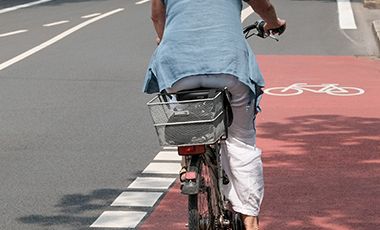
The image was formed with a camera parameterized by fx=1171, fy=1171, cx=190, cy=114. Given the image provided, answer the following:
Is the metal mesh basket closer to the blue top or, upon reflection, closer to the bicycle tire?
the blue top

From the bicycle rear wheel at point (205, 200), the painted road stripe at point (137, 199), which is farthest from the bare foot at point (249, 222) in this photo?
the painted road stripe at point (137, 199)

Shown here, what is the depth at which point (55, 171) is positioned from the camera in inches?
366

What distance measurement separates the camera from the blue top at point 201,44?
5.38 metres

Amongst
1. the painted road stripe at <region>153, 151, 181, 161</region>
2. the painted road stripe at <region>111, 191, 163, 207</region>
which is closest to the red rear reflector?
the painted road stripe at <region>111, 191, 163, 207</region>

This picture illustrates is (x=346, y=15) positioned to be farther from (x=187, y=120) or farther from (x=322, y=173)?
(x=187, y=120)

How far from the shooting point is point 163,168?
9281 millimetres

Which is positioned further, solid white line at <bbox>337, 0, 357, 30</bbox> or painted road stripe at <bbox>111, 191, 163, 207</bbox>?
solid white line at <bbox>337, 0, 357, 30</bbox>

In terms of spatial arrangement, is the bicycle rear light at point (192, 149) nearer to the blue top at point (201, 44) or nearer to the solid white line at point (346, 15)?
the blue top at point (201, 44)

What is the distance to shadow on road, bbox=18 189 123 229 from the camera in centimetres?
755

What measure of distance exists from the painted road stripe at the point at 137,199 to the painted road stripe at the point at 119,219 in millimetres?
256

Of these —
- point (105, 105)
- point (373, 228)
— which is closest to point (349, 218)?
point (373, 228)

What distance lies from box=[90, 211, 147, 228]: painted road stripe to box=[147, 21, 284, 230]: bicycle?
1.72m

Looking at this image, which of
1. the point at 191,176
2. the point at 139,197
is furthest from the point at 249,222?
the point at 139,197

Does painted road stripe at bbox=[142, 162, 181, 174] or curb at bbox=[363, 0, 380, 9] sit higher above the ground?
painted road stripe at bbox=[142, 162, 181, 174]
